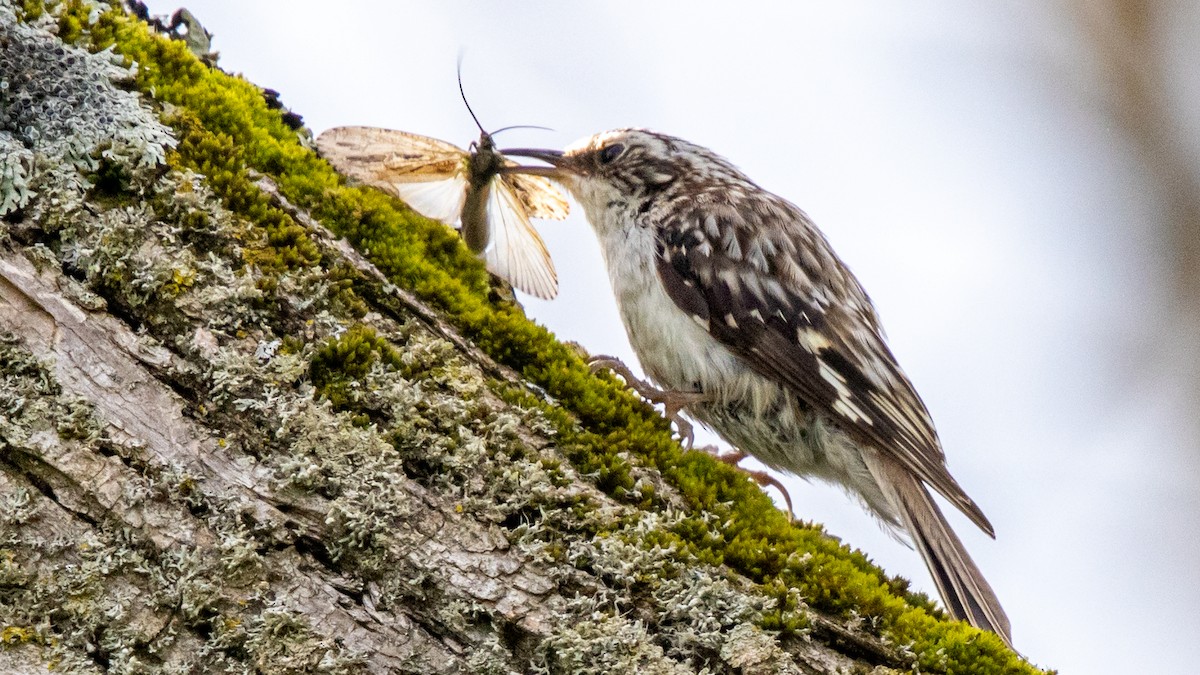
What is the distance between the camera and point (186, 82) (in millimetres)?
2139

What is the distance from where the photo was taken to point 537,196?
3.32m

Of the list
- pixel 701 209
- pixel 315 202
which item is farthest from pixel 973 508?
pixel 315 202

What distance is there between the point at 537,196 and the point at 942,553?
1.61 meters

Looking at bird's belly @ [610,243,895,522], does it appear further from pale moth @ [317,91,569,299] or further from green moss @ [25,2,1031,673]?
green moss @ [25,2,1031,673]

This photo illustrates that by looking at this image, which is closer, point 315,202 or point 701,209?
point 315,202

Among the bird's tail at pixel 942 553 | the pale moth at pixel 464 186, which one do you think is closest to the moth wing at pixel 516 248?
the pale moth at pixel 464 186

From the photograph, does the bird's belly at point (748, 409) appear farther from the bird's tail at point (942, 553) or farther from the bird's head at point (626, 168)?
the bird's head at point (626, 168)

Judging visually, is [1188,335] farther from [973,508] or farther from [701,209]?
[701,209]

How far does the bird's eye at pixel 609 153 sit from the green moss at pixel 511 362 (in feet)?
5.23

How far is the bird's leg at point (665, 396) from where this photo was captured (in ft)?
8.99

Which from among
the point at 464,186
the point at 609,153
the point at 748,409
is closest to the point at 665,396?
the point at 748,409

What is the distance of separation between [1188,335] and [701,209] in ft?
5.85

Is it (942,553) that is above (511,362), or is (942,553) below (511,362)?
above

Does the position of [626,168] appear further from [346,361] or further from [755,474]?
[346,361]
